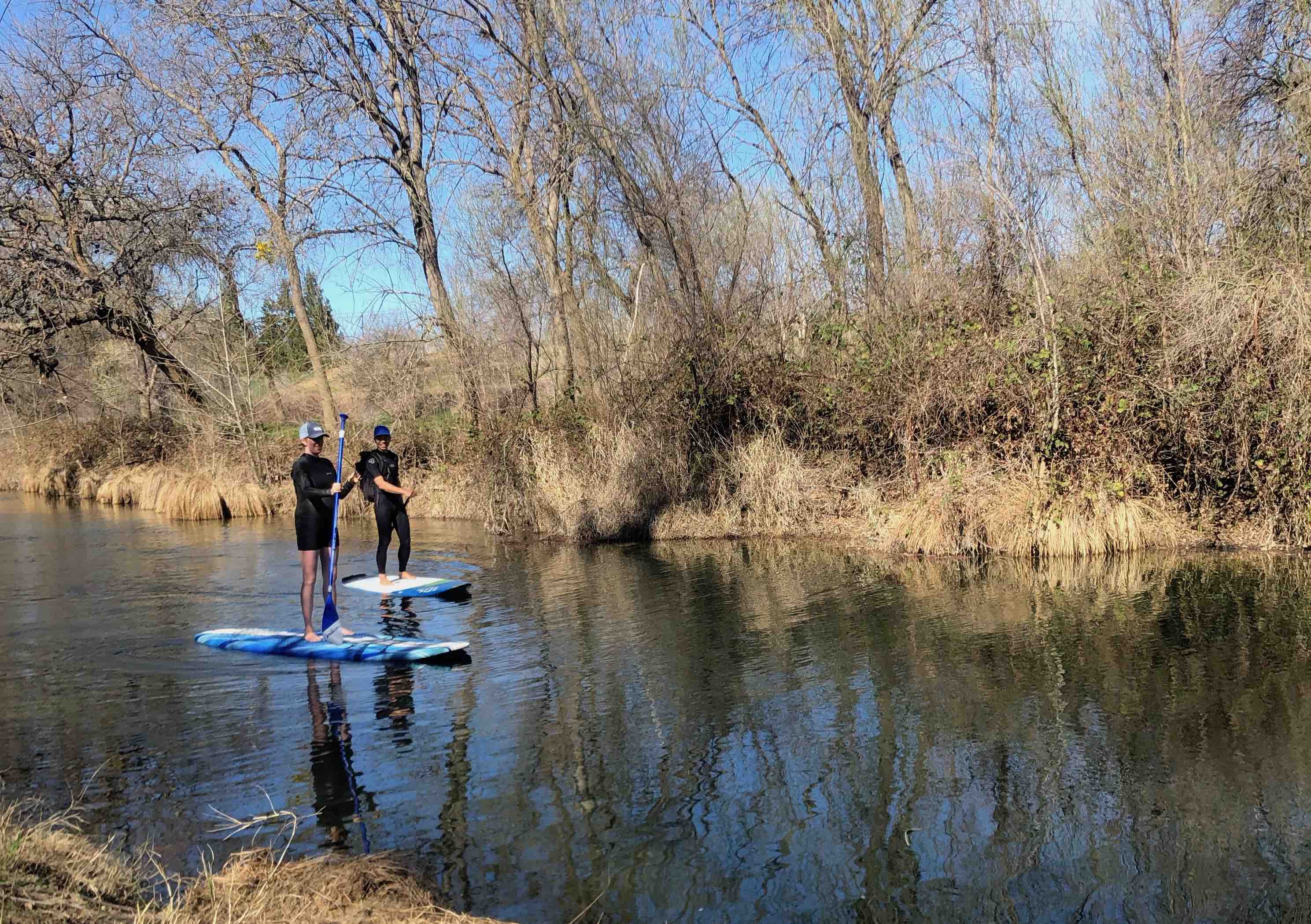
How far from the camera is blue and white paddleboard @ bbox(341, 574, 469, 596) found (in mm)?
12547

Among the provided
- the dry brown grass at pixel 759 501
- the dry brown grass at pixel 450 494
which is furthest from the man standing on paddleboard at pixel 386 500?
the dry brown grass at pixel 450 494

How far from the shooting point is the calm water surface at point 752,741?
16.3 feet

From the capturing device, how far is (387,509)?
13.2m

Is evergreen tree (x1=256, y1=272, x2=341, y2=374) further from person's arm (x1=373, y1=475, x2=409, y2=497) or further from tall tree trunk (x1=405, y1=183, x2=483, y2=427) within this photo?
person's arm (x1=373, y1=475, x2=409, y2=497)

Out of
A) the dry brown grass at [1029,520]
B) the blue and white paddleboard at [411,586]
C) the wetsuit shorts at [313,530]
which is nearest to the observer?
the wetsuit shorts at [313,530]

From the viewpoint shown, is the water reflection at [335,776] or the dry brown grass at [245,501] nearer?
the water reflection at [335,776]

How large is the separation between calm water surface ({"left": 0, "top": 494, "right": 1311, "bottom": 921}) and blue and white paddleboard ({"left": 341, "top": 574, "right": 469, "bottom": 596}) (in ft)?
1.32

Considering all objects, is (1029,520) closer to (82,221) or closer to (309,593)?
(309,593)

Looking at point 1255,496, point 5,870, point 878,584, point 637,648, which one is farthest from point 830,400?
point 5,870

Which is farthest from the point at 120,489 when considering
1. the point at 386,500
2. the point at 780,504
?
the point at 780,504

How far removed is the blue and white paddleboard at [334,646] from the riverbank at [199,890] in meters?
4.25

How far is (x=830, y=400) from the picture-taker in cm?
1616

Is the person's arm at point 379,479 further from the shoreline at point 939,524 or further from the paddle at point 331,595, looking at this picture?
the shoreline at point 939,524

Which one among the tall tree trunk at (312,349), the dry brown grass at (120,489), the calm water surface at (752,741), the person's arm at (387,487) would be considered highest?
the tall tree trunk at (312,349)
